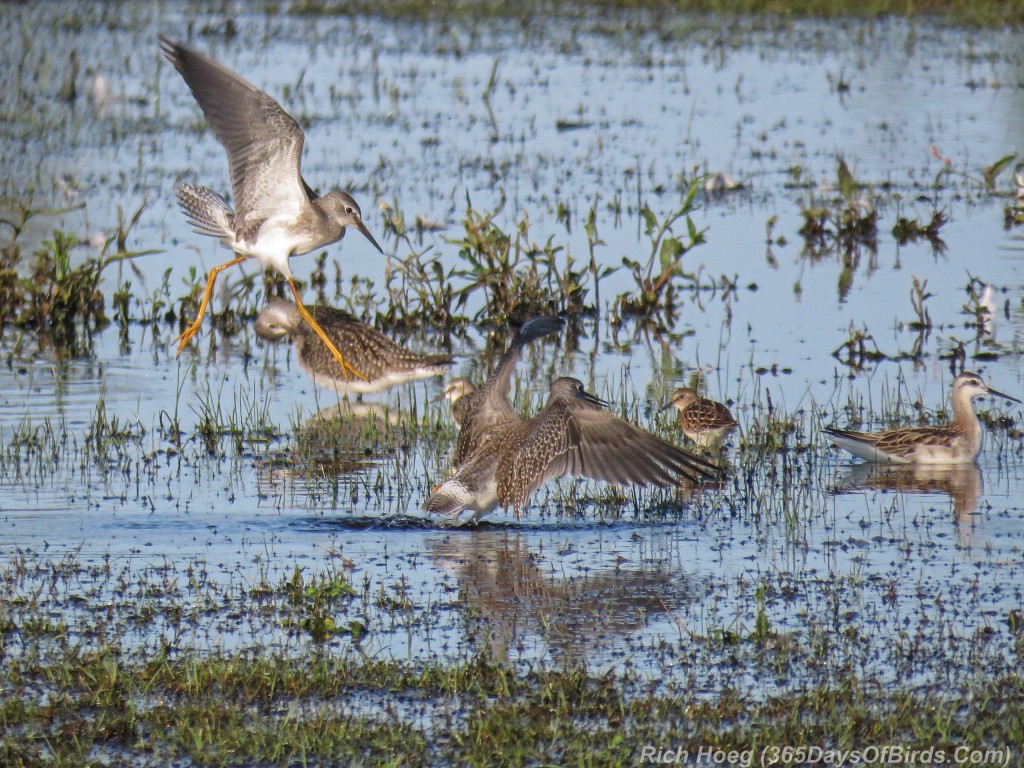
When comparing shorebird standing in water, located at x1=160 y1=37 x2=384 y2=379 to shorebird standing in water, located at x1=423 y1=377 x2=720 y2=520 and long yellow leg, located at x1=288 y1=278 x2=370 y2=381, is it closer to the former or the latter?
long yellow leg, located at x1=288 y1=278 x2=370 y2=381

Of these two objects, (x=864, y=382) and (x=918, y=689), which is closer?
(x=918, y=689)

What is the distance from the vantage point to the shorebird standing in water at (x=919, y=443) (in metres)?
8.87

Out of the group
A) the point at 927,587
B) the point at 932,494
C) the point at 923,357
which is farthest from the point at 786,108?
the point at 927,587

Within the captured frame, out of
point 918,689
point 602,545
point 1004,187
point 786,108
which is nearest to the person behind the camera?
point 918,689

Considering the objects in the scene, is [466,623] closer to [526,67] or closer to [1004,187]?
[1004,187]

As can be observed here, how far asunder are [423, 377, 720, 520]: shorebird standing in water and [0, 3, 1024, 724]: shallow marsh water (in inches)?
8.2

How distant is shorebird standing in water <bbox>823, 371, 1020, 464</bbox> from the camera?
29.1 feet

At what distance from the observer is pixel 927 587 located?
6812 millimetres

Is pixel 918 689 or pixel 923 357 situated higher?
pixel 923 357

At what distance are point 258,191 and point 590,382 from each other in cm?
232

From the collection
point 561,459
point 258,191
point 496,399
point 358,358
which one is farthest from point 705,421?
point 258,191

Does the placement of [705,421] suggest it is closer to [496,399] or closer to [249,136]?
[496,399]

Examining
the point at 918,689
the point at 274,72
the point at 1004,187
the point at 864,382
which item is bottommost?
the point at 918,689

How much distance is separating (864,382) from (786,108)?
10591 millimetres
